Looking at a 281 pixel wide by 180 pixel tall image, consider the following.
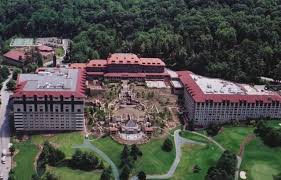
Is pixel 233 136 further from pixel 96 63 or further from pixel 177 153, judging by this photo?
pixel 96 63

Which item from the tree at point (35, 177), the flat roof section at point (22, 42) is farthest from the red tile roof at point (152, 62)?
the tree at point (35, 177)

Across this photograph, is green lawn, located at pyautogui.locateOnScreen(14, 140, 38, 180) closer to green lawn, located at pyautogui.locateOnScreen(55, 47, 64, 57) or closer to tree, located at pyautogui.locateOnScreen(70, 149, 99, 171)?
tree, located at pyautogui.locateOnScreen(70, 149, 99, 171)

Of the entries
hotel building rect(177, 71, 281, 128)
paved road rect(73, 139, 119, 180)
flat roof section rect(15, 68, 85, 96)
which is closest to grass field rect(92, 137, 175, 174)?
paved road rect(73, 139, 119, 180)

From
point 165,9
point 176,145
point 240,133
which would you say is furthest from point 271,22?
point 176,145

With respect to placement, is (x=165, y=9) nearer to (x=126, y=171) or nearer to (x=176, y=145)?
(x=176, y=145)

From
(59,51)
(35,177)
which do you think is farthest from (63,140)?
(59,51)
